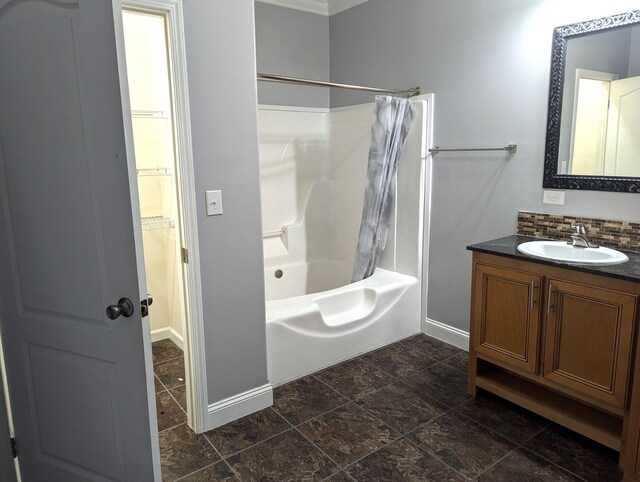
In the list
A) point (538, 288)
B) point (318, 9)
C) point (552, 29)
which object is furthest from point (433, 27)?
point (538, 288)

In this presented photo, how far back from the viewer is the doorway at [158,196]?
2.73 meters

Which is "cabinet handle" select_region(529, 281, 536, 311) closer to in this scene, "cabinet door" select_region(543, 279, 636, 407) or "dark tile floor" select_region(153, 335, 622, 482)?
"cabinet door" select_region(543, 279, 636, 407)

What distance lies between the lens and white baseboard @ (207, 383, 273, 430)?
227 cm

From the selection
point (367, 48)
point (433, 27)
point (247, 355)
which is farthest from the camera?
point (367, 48)

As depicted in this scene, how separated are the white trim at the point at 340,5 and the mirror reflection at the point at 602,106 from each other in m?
1.86

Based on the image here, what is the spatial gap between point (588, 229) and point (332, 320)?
156 centimetres

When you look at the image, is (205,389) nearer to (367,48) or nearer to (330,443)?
(330,443)

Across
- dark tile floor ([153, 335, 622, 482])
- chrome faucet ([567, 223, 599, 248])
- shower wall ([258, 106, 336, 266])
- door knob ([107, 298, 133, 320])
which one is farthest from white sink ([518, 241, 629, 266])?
shower wall ([258, 106, 336, 266])

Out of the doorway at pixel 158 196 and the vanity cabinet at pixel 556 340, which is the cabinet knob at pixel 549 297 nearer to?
the vanity cabinet at pixel 556 340

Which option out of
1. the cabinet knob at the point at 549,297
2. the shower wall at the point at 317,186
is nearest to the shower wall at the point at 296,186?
the shower wall at the point at 317,186

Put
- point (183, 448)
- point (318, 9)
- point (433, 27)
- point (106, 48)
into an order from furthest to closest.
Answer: point (318, 9)
point (433, 27)
point (183, 448)
point (106, 48)

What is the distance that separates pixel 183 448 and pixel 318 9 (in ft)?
11.4

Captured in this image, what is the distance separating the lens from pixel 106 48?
1271mm

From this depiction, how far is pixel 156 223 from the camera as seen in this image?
115 inches
